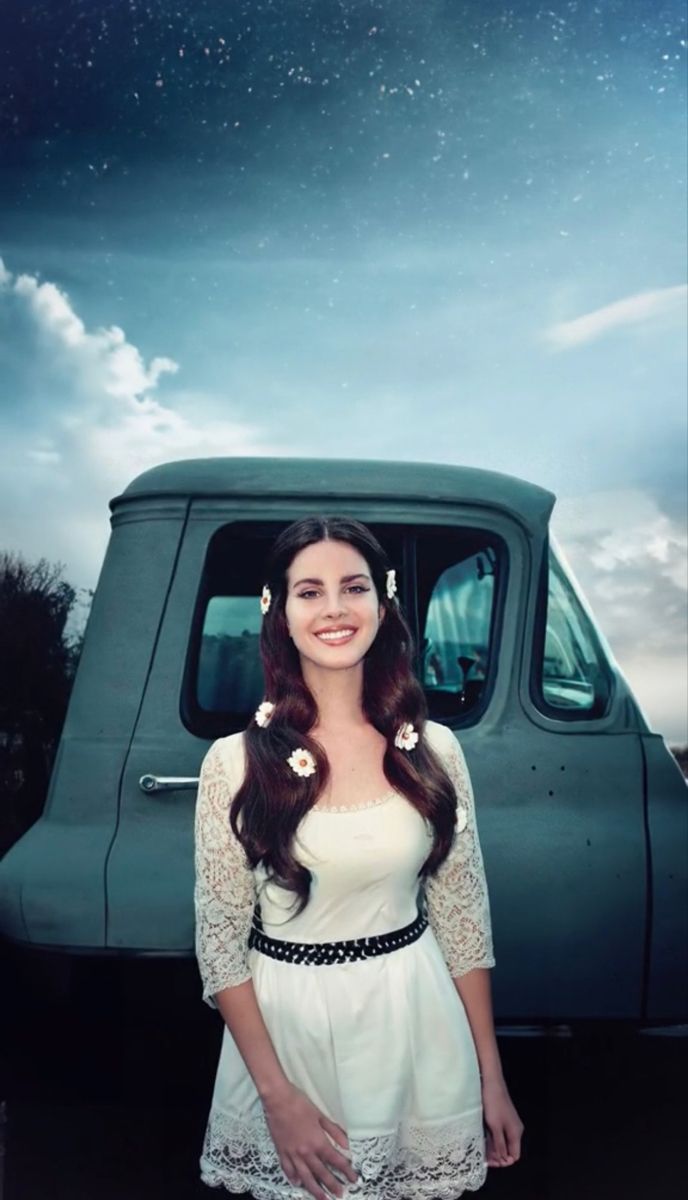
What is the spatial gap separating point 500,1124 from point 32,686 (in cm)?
114

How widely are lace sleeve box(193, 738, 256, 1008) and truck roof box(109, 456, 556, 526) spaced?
66cm

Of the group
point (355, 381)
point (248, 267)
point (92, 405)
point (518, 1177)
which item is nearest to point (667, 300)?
point (355, 381)

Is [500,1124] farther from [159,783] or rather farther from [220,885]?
[159,783]

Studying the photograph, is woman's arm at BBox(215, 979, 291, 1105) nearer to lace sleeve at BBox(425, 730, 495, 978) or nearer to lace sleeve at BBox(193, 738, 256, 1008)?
lace sleeve at BBox(193, 738, 256, 1008)

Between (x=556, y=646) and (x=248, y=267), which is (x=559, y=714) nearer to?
(x=556, y=646)

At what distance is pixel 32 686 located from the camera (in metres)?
Result: 1.88

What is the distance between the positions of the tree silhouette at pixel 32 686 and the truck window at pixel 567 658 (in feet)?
2.59

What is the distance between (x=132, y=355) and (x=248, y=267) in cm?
31

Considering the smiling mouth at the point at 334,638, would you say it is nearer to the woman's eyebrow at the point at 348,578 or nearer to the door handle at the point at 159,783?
the woman's eyebrow at the point at 348,578

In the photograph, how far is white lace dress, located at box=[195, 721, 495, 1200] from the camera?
1077 millimetres

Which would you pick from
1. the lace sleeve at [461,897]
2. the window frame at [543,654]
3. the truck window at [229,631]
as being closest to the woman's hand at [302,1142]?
the lace sleeve at [461,897]

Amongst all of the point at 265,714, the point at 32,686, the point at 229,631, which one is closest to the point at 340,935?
the point at 265,714

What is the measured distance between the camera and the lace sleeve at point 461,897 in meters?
1.15

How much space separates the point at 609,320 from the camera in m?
2.11
